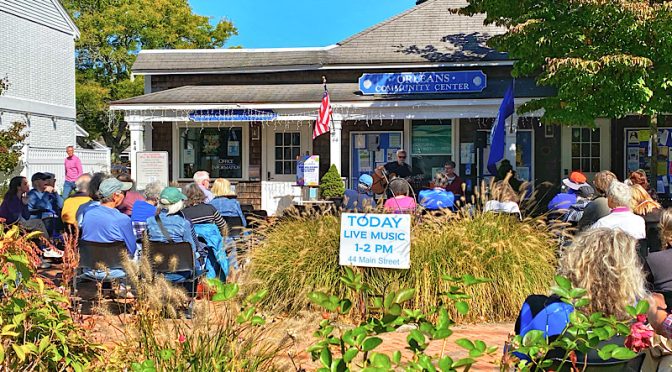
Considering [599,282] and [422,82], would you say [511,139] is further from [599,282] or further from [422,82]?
[599,282]

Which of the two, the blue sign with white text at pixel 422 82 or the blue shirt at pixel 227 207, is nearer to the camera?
the blue shirt at pixel 227 207

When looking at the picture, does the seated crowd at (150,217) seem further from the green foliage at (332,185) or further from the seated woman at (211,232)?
the green foliage at (332,185)

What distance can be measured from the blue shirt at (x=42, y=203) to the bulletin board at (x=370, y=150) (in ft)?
27.3

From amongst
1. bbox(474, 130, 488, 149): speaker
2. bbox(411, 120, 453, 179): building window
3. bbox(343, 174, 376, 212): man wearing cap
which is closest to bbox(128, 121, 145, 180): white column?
bbox(411, 120, 453, 179): building window

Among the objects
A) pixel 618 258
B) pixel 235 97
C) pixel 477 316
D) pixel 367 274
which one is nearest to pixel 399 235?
pixel 367 274

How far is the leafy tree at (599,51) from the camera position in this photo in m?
11.2

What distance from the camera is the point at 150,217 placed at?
7684 mm

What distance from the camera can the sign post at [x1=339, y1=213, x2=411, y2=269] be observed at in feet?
21.8

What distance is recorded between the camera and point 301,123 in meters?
18.1

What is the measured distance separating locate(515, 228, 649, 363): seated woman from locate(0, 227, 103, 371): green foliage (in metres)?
2.18

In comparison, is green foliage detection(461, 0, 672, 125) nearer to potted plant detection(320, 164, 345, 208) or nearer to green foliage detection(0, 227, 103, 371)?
potted plant detection(320, 164, 345, 208)

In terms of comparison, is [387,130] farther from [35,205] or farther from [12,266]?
[12,266]

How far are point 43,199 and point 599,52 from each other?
885 centimetres

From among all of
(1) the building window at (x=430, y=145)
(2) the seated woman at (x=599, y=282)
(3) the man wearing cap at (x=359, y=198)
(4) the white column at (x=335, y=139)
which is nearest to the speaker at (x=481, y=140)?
(1) the building window at (x=430, y=145)
